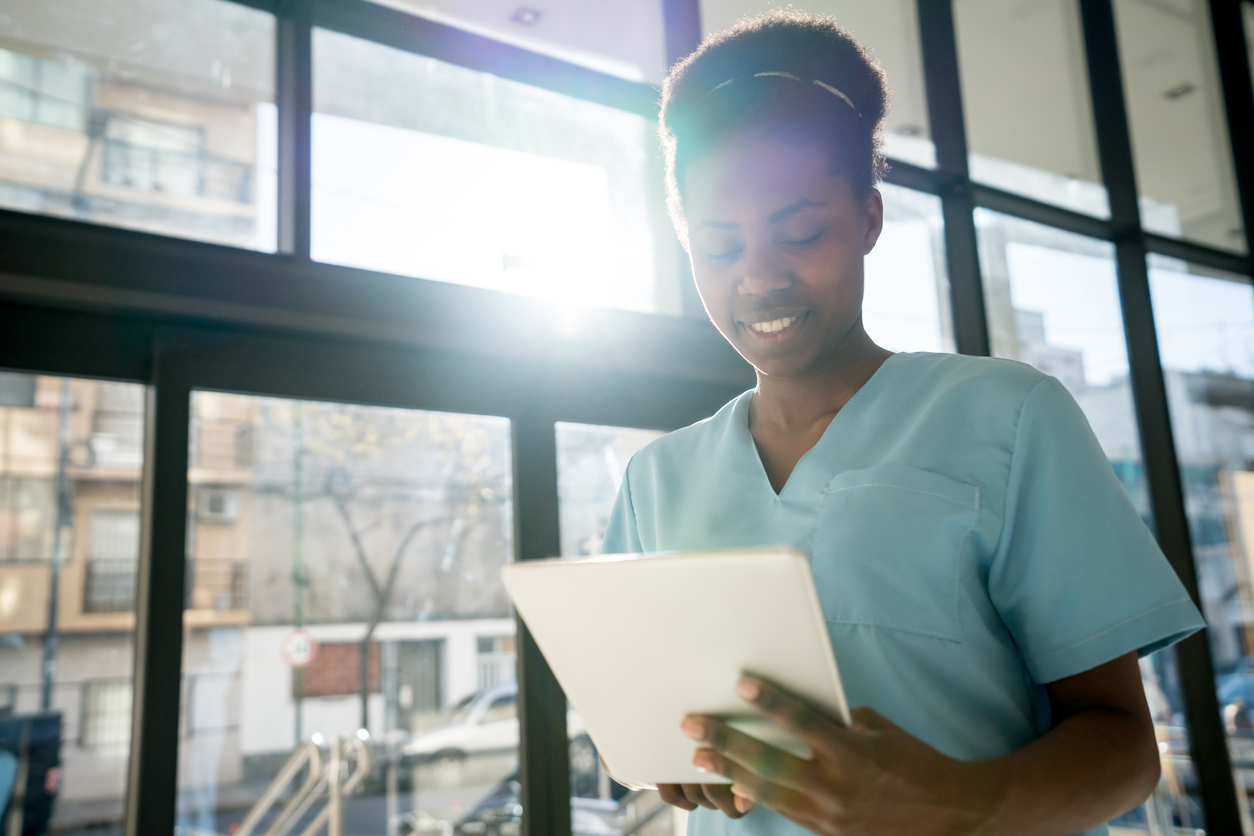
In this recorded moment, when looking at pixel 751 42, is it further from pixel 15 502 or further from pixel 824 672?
pixel 15 502

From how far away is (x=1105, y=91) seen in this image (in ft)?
10.4

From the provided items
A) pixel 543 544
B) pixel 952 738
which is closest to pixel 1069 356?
pixel 543 544

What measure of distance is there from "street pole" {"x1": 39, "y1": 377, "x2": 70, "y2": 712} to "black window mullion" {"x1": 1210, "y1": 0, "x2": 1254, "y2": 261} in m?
3.67

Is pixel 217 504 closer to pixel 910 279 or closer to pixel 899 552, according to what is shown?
pixel 899 552

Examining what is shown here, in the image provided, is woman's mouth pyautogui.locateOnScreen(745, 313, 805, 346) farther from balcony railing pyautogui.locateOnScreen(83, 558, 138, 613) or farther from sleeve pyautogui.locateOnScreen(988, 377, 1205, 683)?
balcony railing pyautogui.locateOnScreen(83, 558, 138, 613)

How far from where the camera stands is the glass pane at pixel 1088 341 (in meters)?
2.74

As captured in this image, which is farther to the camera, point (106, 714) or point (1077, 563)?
point (106, 714)

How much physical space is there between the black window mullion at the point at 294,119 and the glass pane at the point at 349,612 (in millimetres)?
302

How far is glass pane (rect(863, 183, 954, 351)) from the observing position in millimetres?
2514

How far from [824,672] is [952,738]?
24 centimetres

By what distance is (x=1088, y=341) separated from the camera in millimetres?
2928

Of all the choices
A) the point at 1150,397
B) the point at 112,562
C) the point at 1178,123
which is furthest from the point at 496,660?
the point at 1178,123

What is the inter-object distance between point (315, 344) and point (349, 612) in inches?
18.6

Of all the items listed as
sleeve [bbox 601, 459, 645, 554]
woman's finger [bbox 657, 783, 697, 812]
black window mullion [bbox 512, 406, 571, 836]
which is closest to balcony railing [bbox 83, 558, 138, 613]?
black window mullion [bbox 512, 406, 571, 836]
